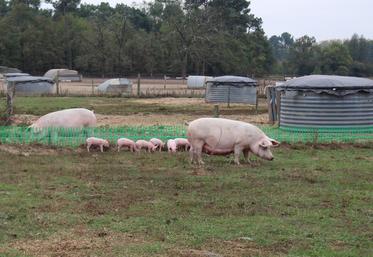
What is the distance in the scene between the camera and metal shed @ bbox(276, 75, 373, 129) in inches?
662

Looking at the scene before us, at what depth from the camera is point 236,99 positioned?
102 ft

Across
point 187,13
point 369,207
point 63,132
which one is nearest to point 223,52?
point 187,13

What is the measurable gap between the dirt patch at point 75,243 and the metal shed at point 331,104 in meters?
11.6

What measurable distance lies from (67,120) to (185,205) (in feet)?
23.9

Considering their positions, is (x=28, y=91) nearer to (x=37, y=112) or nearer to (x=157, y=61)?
(x=37, y=112)

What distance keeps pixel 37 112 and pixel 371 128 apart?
1099 cm

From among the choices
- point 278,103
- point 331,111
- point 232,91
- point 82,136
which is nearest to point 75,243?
point 82,136

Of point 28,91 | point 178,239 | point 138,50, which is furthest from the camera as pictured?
point 138,50

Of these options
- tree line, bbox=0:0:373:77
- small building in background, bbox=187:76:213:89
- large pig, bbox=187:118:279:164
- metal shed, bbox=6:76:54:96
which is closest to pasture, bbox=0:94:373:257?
large pig, bbox=187:118:279:164

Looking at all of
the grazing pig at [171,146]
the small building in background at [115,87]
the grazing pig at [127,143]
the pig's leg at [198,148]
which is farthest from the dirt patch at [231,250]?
the small building in background at [115,87]

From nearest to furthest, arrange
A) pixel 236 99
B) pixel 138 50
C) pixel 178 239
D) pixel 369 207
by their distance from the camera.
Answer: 1. pixel 178 239
2. pixel 369 207
3. pixel 236 99
4. pixel 138 50

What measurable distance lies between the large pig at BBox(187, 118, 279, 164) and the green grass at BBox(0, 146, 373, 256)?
0.89ft

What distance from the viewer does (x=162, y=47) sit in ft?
230

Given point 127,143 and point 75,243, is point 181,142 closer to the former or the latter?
point 127,143
